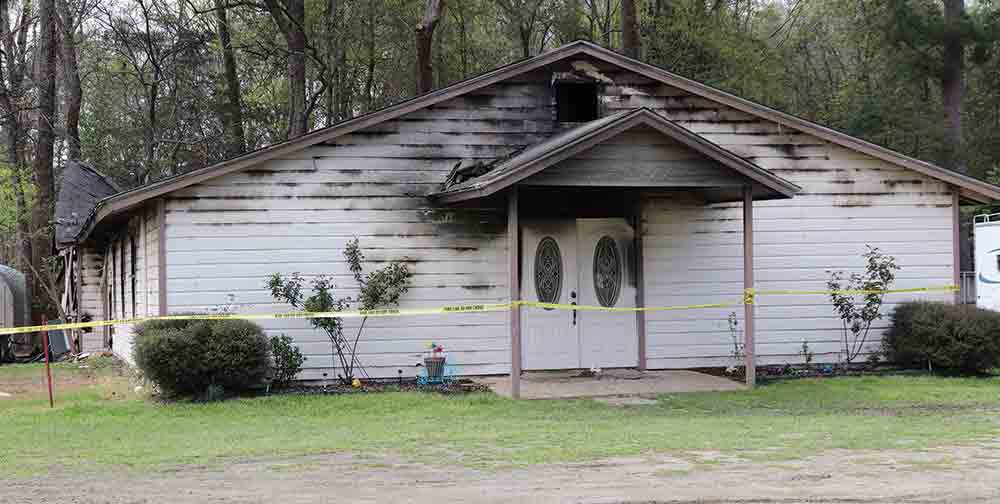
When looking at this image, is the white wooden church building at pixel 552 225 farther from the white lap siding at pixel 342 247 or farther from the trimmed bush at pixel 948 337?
the trimmed bush at pixel 948 337

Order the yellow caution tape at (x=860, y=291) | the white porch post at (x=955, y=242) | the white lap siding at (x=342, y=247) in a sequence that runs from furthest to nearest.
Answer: the white porch post at (x=955, y=242), the yellow caution tape at (x=860, y=291), the white lap siding at (x=342, y=247)

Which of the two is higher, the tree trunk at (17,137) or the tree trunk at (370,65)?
the tree trunk at (370,65)

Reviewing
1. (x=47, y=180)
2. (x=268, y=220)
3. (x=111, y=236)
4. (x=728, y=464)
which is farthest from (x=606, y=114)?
A: (x=47, y=180)

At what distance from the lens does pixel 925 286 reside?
17.3 meters

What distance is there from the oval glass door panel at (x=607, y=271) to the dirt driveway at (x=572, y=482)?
291 inches

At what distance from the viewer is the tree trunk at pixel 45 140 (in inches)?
1105

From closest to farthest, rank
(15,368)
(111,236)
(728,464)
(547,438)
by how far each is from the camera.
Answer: (728,464)
(547,438)
(15,368)
(111,236)

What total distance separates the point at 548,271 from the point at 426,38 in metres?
10.9

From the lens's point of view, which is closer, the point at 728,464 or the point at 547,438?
the point at 728,464

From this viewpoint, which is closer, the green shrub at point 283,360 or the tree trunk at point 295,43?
the green shrub at point 283,360

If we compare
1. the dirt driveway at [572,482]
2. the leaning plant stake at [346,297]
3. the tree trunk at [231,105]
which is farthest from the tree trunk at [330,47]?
the dirt driveway at [572,482]

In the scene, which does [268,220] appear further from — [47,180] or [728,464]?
[47,180]

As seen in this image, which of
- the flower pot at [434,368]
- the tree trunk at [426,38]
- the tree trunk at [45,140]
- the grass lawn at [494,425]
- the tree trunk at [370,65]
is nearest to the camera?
the grass lawn at [494,425]

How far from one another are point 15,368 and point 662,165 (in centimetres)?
1513
